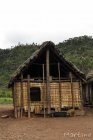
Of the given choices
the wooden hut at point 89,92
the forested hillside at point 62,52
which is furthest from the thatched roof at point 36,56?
the forested hillside at point 62,52

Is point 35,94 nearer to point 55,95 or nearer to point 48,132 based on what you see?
point 55,95

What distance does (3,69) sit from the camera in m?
60.7

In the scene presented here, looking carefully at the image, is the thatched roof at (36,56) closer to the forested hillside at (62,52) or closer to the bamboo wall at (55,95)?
the bamboo wall at (55,95)

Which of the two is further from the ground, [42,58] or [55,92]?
[42,58]

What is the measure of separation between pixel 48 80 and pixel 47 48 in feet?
6.41

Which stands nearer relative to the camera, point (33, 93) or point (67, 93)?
point (67, 93)

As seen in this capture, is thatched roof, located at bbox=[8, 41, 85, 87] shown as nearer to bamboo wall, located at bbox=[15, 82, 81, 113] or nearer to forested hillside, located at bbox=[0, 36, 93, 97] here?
bamboo wall, located at bbox=[15, 82, 81, 113]

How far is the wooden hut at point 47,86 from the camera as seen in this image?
78.0 ft

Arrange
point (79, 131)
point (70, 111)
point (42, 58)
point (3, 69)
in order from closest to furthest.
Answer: point (79, 131), point (70, 111), point (42, 58), point (3, 69)

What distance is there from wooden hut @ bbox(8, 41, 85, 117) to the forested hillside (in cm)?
2884

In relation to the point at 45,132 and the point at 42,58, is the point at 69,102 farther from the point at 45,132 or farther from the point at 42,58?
the point at 45,132

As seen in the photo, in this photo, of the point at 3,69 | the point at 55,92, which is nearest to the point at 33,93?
the point at 55,92

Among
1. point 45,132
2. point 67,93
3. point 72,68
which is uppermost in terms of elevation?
point 72,68

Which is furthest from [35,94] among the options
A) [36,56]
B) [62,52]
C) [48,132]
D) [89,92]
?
[62,52]
